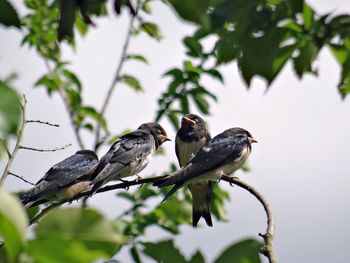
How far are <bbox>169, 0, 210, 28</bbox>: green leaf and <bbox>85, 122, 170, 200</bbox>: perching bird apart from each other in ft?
13.2

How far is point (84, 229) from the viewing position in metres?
0.63

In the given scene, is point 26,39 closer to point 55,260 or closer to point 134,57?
point 134,57

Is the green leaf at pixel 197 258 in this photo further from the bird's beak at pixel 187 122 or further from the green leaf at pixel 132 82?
the bird's beak at pixel 187 122

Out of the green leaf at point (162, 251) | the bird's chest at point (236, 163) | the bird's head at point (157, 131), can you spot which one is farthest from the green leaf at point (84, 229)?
the bird's head at point (157, 131)

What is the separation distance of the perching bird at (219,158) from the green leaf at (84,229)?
3508 millimetres

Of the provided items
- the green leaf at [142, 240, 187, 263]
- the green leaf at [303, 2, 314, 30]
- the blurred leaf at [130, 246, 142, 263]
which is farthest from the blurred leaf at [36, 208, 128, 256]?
the blurred leaf at [130, 246, 142, 263]

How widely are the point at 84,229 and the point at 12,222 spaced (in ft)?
0.25

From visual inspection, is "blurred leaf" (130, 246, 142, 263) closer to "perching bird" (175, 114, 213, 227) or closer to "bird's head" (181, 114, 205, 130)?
"perching bird" (175, 114, 213, 227)

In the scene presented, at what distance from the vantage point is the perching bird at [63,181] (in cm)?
528

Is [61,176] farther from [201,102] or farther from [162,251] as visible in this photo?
[162,251]

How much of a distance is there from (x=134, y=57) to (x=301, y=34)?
5.09 m

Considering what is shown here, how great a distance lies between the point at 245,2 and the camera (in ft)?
2.93

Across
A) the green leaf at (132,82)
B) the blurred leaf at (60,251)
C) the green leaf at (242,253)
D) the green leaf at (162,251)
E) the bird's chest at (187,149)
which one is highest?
the green leaf at (132,82)

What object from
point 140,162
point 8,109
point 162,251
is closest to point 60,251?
point 8,109
